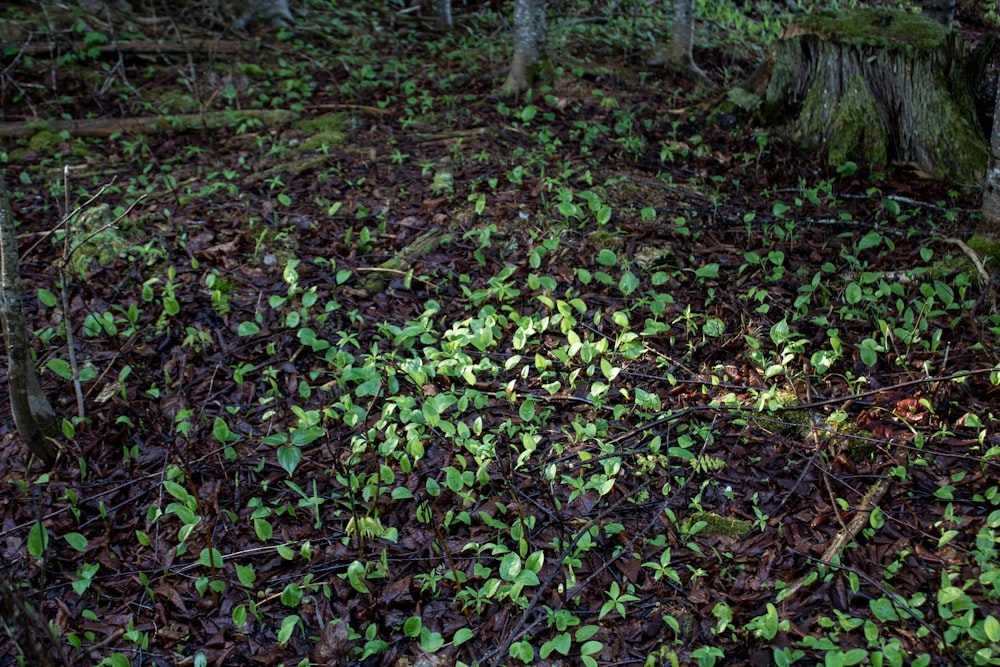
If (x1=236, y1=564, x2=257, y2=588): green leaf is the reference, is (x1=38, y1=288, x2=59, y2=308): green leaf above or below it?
above

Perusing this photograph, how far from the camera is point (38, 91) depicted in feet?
23.4

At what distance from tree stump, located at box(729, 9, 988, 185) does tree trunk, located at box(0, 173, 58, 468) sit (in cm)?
556

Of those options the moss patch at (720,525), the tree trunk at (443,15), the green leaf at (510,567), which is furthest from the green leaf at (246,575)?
the tree trunk at (443,15)

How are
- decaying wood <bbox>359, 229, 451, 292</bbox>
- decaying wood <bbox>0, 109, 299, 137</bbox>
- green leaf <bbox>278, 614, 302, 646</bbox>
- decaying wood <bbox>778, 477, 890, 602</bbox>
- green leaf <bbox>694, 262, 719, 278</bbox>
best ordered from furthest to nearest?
decaying wood <bbox>0, 109, 299, 137</bbox> → decaying wood <bbox>359, 229, 451, 292</bbox> → green leaf <bbox>694, 262, 719, 278</bbox> → decaying wood <bbox>778, 477, 890, 602</bbox> → green leaf <bbox>278, 614, 302, 646</bbox>

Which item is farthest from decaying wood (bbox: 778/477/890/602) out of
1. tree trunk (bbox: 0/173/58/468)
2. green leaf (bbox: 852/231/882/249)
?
tree trunk (bbox: 0/173/58/468)

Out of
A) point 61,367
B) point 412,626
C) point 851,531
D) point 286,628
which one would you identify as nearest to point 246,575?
point 286,628

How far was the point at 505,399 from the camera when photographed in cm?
402

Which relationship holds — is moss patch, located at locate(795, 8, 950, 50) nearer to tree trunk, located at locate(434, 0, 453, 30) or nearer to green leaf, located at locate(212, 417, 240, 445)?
tree trunk, located at locate(434, 0, 453, 30)

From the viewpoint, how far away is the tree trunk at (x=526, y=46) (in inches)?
266

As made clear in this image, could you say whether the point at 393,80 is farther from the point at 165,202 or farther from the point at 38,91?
the point at 38,91

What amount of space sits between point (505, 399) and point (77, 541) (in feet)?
7.16

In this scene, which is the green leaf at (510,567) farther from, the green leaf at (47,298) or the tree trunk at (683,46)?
the tree trunk at (683,46)

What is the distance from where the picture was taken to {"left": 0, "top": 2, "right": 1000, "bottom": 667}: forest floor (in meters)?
2.97

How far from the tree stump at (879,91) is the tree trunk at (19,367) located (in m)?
5.56
